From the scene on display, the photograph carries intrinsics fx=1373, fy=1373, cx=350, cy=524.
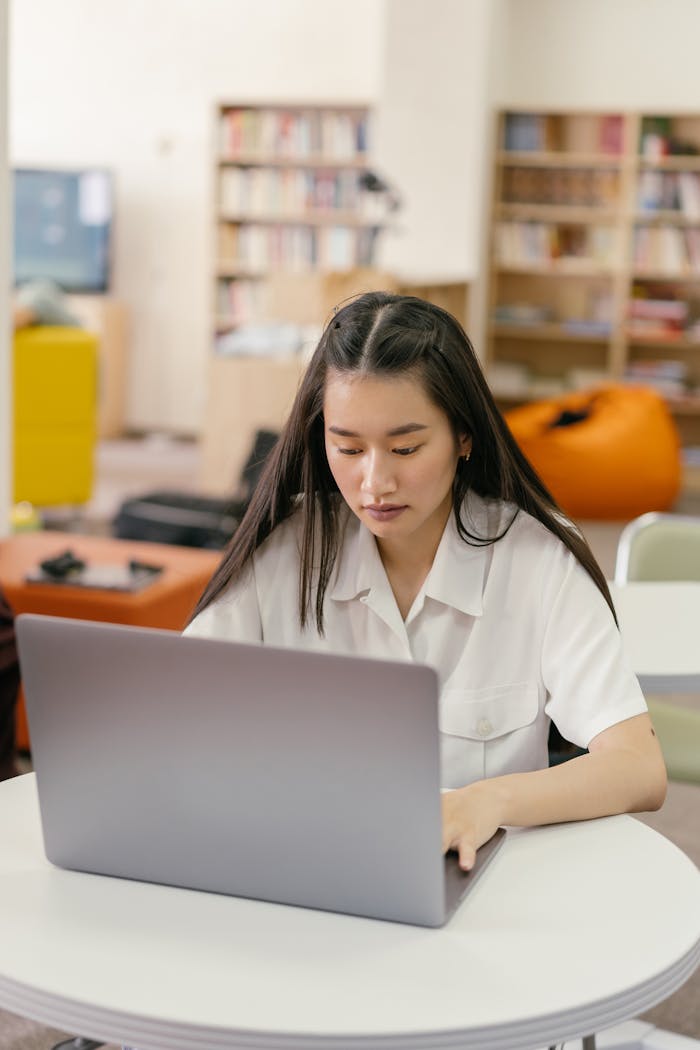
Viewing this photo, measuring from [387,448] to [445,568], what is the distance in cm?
20

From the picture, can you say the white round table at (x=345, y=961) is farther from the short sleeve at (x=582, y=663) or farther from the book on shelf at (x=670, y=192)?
the book on shelf at (x=670, y=192)

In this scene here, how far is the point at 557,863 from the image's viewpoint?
48.3 inches

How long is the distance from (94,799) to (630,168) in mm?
6898

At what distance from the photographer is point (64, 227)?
28.7ft

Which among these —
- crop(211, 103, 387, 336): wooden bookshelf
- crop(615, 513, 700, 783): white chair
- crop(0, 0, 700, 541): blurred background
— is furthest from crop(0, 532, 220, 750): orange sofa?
crop(211, 103, 387, 336): wooden bookshelf

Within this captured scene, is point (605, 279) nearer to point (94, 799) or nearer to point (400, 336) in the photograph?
point (400, 336)

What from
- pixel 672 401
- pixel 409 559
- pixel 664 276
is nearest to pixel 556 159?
pixel 664 276

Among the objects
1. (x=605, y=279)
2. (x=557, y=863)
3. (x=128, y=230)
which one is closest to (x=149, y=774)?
(x=557, y=863)

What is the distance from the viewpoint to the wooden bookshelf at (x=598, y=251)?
24.4 ft

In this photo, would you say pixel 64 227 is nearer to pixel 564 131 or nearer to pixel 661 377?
pixel 564 131

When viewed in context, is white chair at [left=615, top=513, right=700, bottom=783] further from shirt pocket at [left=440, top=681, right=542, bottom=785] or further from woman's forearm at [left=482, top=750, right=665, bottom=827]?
woman's forearm at [left=482, top=750, right=665, bottom=827]

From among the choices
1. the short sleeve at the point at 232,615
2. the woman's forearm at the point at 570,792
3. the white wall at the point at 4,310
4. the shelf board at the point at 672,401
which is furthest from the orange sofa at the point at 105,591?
the shelf board at the point at 672,401

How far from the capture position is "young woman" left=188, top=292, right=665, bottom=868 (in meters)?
1.42

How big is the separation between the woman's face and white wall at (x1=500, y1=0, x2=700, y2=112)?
21.3 ft
